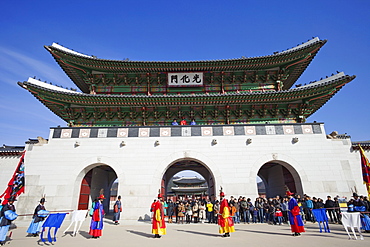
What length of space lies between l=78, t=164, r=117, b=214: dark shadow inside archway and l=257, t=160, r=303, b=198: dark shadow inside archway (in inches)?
455

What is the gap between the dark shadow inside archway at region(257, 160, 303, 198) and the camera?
12805mm

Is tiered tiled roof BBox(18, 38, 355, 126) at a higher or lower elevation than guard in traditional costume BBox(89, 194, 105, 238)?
higher

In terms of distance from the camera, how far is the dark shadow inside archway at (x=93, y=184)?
13.4 meters

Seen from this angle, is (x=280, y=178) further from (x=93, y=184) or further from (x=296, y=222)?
(x=93, y=184)

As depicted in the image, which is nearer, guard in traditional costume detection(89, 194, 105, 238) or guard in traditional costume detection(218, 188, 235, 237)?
guard in traditional costume detection(218, 188, 235, 237)

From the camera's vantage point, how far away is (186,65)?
1558 centimetres

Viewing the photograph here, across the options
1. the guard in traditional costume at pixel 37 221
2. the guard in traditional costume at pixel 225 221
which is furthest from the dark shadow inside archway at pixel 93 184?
the guard in traditional costume at pixel 225 221

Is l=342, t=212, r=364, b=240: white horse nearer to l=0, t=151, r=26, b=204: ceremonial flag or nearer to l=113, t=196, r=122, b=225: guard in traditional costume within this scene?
l=113, t=196, r=122, b=225: guard in traditional costume

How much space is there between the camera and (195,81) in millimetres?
16219

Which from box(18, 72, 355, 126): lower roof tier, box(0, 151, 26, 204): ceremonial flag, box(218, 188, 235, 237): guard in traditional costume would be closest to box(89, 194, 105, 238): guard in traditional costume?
box(0, 151, 26, 204): ceremonial flag

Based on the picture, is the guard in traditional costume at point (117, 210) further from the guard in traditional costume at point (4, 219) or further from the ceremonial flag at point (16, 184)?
the guard in traditional costume at point (4, 219)

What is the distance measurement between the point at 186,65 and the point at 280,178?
10.8m

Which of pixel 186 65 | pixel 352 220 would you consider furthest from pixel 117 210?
pixel 186 65

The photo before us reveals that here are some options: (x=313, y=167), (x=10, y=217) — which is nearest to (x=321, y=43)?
Answer: (x=313, y=167)
